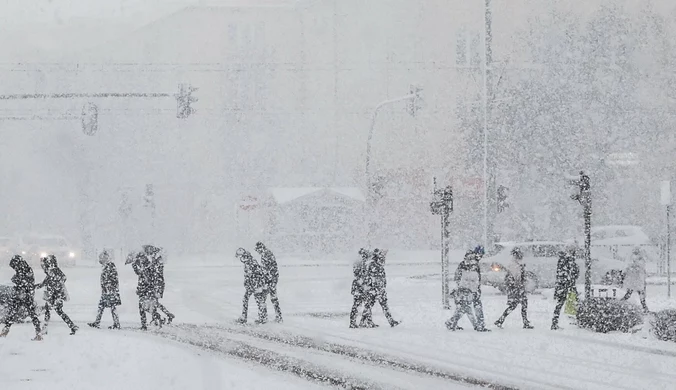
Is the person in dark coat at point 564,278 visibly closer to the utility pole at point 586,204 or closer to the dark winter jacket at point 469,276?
the utility pole at point 586,204

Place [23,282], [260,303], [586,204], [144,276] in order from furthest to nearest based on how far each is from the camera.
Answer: [586,204] → [260,303] → [144,276] → [23,282]

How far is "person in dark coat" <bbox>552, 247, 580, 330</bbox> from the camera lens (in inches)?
712

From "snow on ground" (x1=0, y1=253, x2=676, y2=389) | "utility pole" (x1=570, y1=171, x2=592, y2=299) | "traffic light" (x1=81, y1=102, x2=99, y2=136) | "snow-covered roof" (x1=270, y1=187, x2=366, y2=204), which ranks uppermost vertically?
"traffic light" (x1=81, y1=102, x2=99, y2=136)

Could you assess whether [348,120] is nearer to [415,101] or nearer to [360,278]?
[415,101]

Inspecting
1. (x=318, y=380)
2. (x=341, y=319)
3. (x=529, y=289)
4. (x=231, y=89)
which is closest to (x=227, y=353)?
(x=318, y=380)

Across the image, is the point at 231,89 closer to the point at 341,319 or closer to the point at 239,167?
the point at 239,167

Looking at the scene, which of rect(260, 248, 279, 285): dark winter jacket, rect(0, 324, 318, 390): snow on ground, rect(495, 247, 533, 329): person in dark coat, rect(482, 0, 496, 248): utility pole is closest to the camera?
rect(0, 324, 318, 390): snow on ground

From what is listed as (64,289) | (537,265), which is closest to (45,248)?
(537,265)

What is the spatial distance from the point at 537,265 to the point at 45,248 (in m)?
22.9

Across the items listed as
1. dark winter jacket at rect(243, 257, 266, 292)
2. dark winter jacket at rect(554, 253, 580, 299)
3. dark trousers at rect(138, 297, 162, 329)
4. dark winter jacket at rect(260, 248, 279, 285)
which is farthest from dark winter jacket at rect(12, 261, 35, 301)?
dark winter jacket at rect(554, 253, 580, 299)

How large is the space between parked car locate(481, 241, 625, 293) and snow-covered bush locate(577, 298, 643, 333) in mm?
8629

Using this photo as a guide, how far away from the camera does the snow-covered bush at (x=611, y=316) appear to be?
1777 centimetres

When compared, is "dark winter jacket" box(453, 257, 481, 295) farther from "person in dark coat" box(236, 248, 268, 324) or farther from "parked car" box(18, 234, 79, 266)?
"parked car" box(18, 234, 79, 266)

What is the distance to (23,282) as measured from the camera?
1645 centimetres
